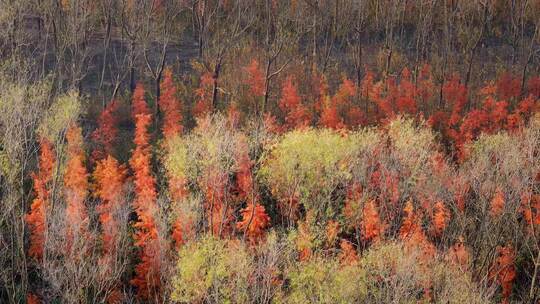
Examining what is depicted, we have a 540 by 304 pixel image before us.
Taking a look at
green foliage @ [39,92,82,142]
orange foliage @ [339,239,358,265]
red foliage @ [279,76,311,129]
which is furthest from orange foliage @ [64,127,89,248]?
red foliage @ [279,76,311,129]

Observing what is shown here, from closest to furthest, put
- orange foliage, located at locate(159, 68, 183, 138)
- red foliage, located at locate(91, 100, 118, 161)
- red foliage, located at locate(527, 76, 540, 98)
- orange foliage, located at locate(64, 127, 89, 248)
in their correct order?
orange foliage, located at locate(64, 127, 89, 248), red foliage, located at locate(91, 100, 118, 161), orange foliage, located at locate(159, 68, 183, 138), red foliage, located at locate(527, 76, 540, 98)

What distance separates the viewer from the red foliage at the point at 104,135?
133ft

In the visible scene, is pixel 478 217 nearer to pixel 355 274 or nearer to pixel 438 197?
pixel 438 197

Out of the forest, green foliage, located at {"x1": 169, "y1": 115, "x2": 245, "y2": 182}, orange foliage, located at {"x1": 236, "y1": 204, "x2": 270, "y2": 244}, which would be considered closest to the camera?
the forest

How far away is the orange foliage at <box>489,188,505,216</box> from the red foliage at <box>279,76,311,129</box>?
571 inches

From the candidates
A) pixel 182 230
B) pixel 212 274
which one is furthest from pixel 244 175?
pixel 212 274

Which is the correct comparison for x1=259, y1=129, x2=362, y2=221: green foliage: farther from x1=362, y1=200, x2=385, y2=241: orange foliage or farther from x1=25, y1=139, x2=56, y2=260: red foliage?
x1=25, y1=139, x2=56, y2=260: red foliage

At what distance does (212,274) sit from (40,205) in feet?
42.6

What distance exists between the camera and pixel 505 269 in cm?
3488

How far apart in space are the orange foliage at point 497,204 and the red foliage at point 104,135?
25059 mm

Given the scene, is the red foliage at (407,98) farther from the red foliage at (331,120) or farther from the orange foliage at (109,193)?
the orange foliage at (109,193)

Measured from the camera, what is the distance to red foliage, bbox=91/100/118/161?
133ft

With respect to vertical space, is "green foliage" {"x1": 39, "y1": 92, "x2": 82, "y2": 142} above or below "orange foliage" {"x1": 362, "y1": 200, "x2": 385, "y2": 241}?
above

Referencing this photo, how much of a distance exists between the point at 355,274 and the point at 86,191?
1719 centimetres
